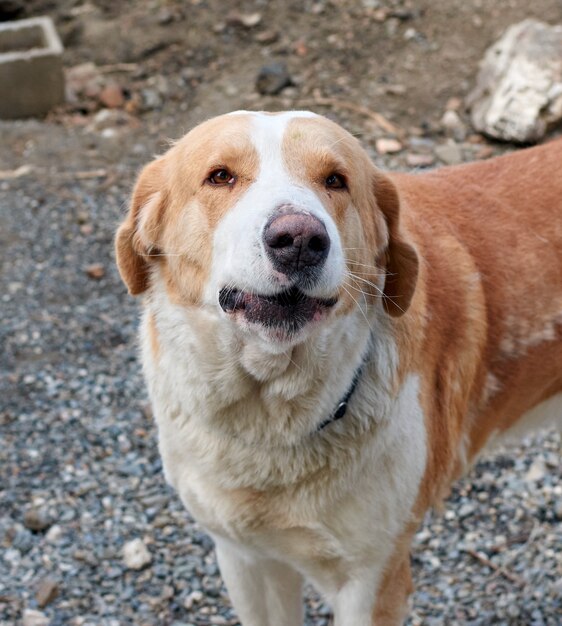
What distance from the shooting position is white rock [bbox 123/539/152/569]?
3699 millimetres

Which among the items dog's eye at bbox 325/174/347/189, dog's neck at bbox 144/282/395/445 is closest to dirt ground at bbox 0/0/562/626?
dog's neck at bbox 144/282/395/445

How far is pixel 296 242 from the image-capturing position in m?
2.14

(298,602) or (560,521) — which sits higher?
(298,602)

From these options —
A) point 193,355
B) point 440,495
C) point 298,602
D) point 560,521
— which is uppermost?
point 193,355

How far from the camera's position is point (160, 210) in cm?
271

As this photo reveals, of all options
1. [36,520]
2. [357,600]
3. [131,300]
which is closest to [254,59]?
[131,300]

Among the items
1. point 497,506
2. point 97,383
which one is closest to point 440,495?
point 497,506

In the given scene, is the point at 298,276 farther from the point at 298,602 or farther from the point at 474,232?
the point at 298,602

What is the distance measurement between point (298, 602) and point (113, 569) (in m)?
0.83

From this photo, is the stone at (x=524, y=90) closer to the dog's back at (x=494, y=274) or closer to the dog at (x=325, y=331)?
the dog's back at (x=494, y=274)

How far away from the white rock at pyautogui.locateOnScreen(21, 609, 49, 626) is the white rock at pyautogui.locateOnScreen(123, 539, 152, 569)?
1.22ft

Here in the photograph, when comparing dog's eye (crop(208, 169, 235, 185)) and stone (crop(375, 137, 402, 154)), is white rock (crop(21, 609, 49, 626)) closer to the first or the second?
dog's eye (crop(208, 169, 235, 185))

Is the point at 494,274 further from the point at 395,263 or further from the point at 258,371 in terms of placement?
the point at 258,371

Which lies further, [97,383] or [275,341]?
[97,383]
